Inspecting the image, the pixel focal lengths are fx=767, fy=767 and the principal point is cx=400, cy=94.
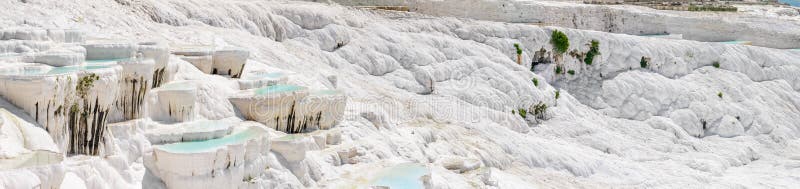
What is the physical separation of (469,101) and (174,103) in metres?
16.0

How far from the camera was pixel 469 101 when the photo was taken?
29375 millimetres

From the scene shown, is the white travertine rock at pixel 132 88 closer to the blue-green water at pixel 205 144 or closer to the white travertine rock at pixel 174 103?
the white travertine rock at pixel 174 103

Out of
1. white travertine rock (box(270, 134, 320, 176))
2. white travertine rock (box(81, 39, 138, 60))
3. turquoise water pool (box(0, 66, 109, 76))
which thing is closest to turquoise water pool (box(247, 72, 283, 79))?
white travertine rock (box(270, 134, 320, 176))

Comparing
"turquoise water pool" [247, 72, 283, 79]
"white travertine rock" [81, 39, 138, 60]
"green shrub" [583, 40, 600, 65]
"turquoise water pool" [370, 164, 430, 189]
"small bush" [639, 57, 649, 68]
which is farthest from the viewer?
"small bush" [639, 57, 649, 68]

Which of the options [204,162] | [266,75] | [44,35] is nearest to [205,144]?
[204,162]

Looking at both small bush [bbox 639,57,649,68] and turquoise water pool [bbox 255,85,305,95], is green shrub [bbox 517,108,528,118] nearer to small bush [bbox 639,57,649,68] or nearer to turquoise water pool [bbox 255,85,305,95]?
small bush [bbox 639,57,649,68]

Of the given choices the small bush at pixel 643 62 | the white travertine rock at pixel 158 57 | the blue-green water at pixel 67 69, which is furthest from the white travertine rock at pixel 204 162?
the small bush at pixel 643 62

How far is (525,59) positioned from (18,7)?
2239cm

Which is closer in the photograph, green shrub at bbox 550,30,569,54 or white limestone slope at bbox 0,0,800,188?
white limestone slope at bbox 0,0,800,188

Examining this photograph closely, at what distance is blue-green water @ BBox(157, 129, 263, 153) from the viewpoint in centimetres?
1314

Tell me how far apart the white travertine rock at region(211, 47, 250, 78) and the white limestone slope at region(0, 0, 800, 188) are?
664 mm

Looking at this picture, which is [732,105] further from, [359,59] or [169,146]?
[169,146]

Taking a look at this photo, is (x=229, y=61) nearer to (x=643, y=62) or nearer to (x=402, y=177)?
(x=402, y=177)

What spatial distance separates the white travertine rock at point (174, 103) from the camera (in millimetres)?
14977
